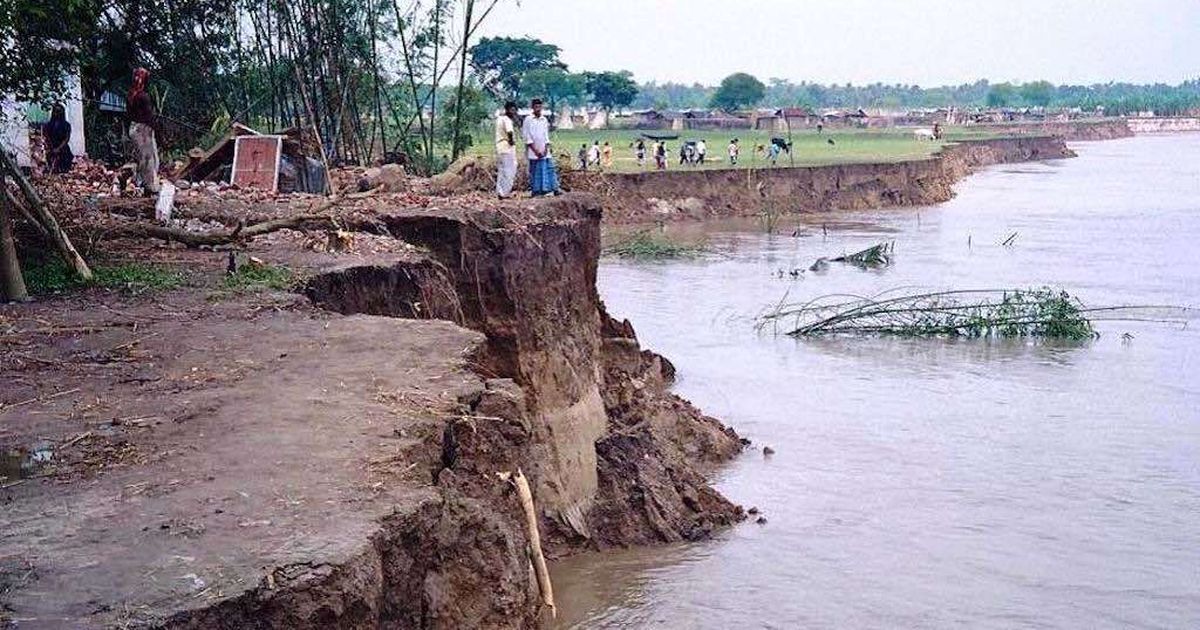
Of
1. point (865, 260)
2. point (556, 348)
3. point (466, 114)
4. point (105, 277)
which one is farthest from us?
point (865, 260)

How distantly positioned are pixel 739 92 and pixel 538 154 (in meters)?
106

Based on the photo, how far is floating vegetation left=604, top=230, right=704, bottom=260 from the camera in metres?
35.9

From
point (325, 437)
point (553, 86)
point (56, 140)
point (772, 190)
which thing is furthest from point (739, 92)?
point (325, 437)

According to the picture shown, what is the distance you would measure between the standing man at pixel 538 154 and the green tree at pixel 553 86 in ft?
235

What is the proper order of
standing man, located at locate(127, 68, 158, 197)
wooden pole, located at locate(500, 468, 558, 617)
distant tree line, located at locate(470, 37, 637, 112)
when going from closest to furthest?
wooden pole, located at locate(500, 468, 558, 617) < standing man, located at locate(127, 68, 158, 197) < distant tree line, located at locate(470, 37, 637, 112)

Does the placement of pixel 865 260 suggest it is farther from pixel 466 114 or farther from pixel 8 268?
pixel 8 268

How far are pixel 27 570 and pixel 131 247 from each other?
8528 mm

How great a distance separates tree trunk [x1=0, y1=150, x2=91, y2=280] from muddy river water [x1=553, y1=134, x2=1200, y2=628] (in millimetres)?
4644

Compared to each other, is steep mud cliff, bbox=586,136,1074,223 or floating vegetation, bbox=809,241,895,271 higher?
steep mud cliff, bbox=586,136,1074,223

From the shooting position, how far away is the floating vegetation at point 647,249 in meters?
35.9

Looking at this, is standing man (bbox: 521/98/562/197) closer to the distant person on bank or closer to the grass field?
the distant person on bank

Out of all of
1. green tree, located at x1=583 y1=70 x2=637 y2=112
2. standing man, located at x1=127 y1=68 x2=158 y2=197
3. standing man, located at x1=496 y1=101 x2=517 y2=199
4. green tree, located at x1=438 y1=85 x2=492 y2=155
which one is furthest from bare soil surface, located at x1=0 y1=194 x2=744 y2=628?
green tree, located at x1=583 y1=70 x2=637 y2=112

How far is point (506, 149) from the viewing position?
52.7ft

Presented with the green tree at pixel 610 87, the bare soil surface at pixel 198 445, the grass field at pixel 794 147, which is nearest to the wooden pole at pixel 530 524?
the bare soil surface at pixel 198 445
